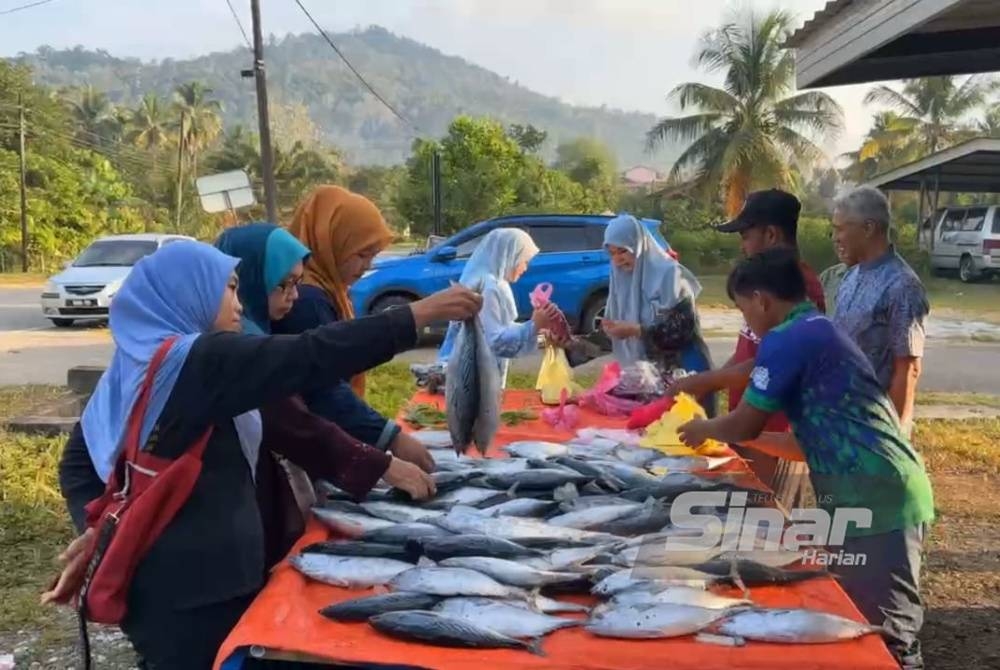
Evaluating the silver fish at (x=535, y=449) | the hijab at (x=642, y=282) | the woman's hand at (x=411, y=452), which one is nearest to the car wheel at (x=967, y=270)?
the hijab at (x=642, y=282)

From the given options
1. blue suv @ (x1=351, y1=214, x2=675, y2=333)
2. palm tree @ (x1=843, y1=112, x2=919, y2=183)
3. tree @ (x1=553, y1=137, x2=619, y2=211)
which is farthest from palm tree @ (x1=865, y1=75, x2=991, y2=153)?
blue suv @ (x1=351, y1=214, x2=675, y2=333)

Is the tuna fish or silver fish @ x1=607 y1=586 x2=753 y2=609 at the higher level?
the tuna fish

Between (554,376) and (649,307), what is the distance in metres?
0.60

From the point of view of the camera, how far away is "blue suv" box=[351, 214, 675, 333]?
1257cm

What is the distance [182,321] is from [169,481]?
360 millimetres

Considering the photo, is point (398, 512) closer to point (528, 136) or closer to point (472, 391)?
point (472, 391)

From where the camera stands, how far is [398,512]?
8.66ft

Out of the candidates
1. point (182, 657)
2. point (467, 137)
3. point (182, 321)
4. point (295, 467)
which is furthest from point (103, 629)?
point (467, 137)

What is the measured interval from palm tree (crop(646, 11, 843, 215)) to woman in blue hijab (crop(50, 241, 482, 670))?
26664 mm

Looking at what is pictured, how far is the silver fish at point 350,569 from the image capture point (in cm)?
225

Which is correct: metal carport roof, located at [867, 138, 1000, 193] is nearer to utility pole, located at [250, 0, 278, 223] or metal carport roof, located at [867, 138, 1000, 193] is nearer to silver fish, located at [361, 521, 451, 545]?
utility pole, located at [250, 0, 278, 223]

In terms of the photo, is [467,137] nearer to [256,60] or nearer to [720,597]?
[256,60]

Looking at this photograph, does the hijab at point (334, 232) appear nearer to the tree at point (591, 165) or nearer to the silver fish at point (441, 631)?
the silver fish at point (441, 631)

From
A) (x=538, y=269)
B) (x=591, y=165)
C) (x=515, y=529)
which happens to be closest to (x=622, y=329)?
(x=515, y=529)
